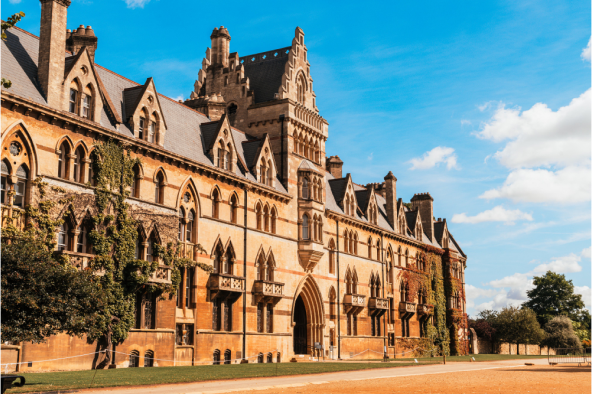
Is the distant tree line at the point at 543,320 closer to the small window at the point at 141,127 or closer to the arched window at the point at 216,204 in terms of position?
the arched window at the point at 216,204

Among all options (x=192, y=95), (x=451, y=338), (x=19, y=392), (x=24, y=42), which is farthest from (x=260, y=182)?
(x=451, y=338)

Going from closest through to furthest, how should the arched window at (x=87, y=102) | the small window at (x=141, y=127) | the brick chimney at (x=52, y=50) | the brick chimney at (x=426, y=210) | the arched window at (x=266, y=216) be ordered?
the brick chimney at (x=52, y=50)
the arched window at (x=87, y=102)
the small window at (x=141, y=127)
the arched window at (x=266, y=216)
the brick chimney at (x=426, y=210)

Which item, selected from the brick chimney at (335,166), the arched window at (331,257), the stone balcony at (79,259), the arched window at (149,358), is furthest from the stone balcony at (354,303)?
the stone balcony at (79,259)

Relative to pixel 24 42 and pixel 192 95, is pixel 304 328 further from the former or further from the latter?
pixel 24 42

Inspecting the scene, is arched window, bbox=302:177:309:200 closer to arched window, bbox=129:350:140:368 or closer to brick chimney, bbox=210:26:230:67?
brick chimney, bbox=210:26:230:67

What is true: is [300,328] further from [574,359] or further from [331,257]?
[574,359]

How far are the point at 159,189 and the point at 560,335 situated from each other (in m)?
69.3

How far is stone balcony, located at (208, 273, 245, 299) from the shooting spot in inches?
1417

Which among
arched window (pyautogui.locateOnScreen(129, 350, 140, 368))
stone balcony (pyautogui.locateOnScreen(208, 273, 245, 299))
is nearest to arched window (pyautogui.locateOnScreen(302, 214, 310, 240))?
stone balcony (pyautogui.locateOnScreen(208, 273, 245, 299))

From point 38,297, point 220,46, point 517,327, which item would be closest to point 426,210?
point 517,327

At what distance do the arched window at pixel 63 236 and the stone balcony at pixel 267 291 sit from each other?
48.5 feet

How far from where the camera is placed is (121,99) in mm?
33938

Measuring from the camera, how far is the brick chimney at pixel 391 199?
63656mm

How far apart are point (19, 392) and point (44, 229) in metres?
11.0
